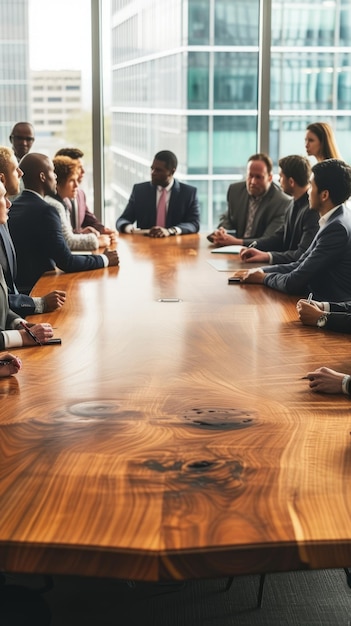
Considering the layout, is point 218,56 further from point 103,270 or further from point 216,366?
point 216,366

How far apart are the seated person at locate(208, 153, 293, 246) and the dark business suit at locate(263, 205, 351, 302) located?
2034mm

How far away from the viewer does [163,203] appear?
22.8 feet

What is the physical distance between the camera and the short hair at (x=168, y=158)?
22.2ft

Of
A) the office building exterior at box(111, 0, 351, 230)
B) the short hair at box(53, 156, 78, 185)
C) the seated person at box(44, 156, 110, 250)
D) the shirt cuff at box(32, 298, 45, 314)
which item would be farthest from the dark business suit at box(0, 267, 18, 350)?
the office building exterior at box(111, 0, 351, 230)

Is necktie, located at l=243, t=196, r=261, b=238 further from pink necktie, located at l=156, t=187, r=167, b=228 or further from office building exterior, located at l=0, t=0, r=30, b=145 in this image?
office building exterior, located at l=0, t=0, r=30, b=145

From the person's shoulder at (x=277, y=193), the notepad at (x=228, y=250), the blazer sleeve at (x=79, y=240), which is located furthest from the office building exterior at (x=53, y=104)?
the notepad at (x=228, y=250)

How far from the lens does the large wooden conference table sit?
1555 millimetres

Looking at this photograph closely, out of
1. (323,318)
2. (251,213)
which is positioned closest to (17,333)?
(323,318)

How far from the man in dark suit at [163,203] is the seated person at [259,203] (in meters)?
0.42

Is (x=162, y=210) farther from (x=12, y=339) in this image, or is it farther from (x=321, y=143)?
(x=12, y=339)

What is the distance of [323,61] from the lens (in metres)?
8.14

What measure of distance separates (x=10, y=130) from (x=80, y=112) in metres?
0.66

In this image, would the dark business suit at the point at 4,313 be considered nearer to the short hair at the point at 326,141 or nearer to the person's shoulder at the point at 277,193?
the person's shoulder at the point at 277,193

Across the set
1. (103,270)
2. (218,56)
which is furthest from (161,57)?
(103,270)
